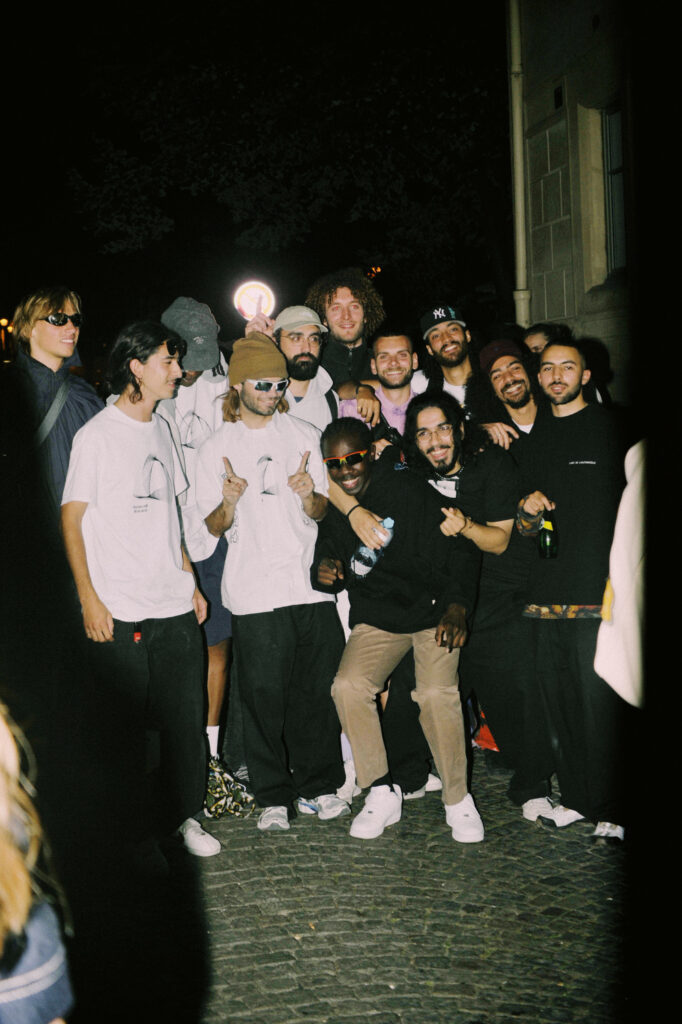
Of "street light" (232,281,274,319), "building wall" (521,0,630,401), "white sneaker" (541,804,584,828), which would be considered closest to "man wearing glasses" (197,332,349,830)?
"white sneaker" (541,804,584,828)

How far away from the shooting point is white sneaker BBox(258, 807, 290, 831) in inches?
199

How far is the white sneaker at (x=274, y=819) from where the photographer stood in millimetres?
5047

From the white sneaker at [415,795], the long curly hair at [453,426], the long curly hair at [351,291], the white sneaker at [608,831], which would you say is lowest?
the white sneaker at [415,795]

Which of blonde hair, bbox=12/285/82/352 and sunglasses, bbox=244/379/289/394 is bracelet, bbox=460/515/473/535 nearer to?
sunglasses, bbox=244/379/289/394

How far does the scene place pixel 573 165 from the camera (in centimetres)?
961

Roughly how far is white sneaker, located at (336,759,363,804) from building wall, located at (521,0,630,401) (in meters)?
4.38

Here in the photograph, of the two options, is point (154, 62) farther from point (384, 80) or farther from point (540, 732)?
point (540, 732)

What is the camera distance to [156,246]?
31.5 m

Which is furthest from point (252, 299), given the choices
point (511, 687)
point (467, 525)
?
point (511, 687)

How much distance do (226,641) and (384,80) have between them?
11.6 m

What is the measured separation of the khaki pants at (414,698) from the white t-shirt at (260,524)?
0.38m

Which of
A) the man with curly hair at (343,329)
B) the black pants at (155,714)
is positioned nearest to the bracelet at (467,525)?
the black pants at (155,714)

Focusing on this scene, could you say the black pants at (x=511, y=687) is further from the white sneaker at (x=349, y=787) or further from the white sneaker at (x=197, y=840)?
the white sneaker at (x=197, y=840)

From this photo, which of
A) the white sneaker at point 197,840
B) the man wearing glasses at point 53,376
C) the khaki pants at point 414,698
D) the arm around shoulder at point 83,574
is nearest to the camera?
the arm around shoulder at point 83,574
